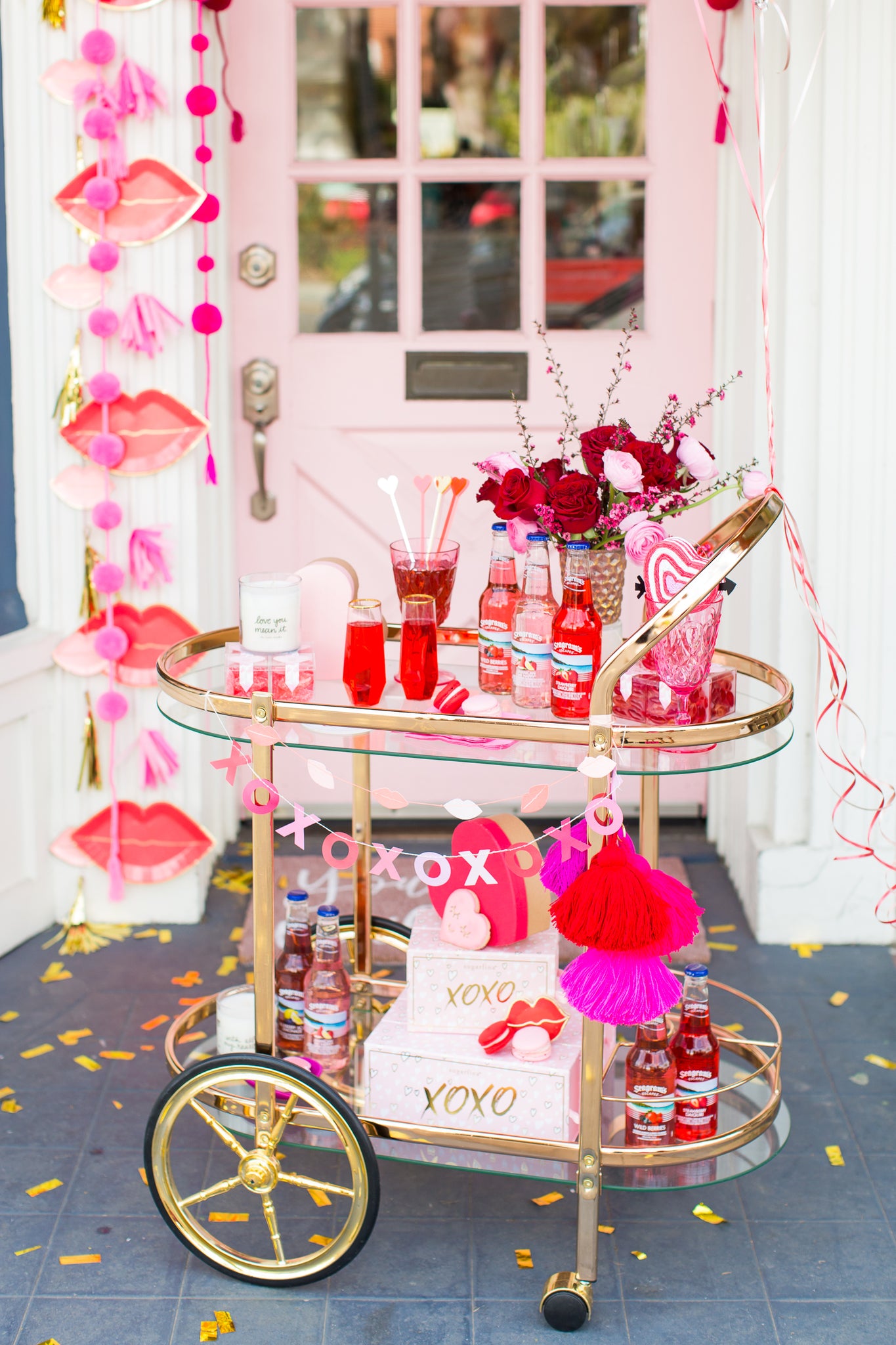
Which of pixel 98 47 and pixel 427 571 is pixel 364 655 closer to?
pixel 427 571

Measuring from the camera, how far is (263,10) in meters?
2.96

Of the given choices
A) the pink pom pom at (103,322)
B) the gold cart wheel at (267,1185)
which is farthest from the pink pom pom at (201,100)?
the gold cart wheel at (267,1185)

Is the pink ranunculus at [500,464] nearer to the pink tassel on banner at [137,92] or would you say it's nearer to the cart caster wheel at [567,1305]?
the cart caster wheel at [567,1305]

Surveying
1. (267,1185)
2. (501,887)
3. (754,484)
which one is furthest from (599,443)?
(267,1185)

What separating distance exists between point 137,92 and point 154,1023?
1725mm

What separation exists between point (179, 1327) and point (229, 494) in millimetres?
1802

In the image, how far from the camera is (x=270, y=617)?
180 centimetres

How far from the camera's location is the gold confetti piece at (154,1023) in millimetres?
2533

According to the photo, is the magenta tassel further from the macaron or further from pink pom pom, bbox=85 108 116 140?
pink pom pom, bbox=85 108 116 140

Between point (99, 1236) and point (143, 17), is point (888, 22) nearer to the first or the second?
point (143, 17)

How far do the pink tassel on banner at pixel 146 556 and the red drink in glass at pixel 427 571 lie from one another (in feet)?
3.43

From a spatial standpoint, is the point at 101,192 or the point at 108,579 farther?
the point at 108,579

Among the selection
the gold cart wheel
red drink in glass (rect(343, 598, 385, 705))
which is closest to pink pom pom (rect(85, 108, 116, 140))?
red drink in glass (rect(343, 598, 385, 705))

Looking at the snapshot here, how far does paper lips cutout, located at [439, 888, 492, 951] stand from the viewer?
1911 mm
